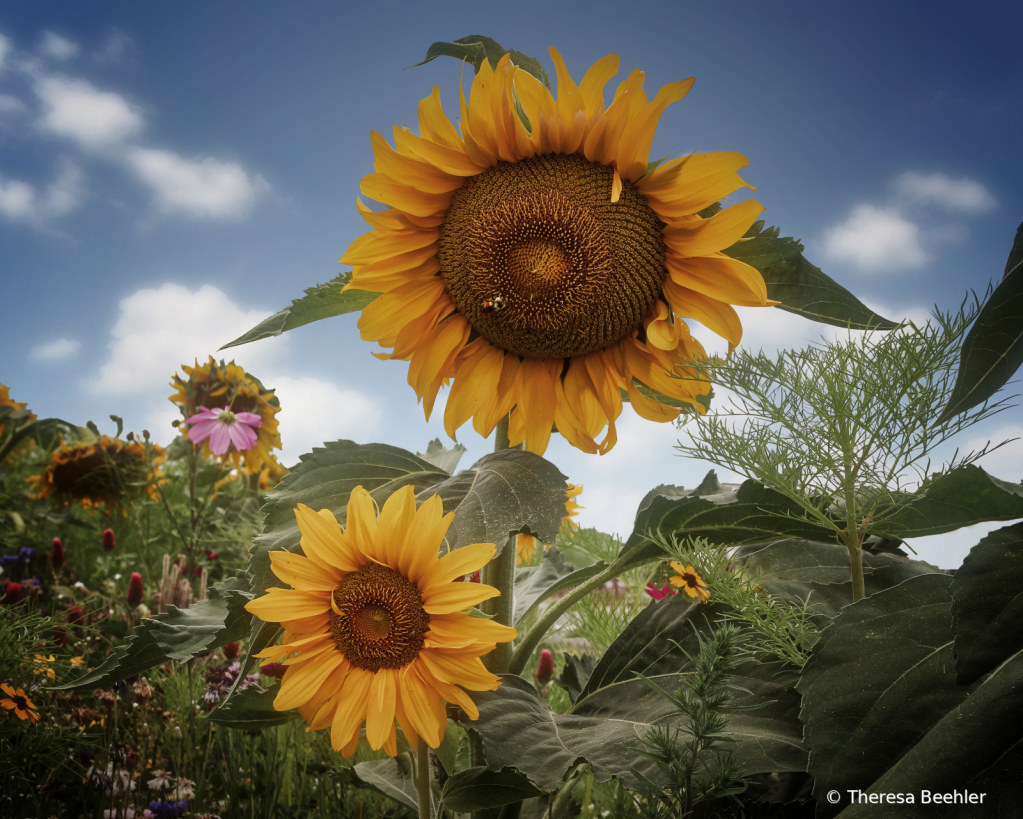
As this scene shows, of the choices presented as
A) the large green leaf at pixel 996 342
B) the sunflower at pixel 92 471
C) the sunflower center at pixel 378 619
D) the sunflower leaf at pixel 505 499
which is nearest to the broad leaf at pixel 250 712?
the sunflower center at pixel 378 619

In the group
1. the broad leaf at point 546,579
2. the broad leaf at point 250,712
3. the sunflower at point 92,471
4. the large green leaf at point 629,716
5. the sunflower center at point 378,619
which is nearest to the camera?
the large green leaf at point 629,716

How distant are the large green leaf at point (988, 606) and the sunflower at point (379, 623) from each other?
47 centimetres

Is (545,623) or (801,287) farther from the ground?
(801,287)

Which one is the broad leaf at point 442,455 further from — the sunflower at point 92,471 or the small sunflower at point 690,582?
the sunflower at point 92,471

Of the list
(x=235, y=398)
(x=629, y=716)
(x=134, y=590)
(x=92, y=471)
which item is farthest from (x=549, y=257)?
(x=92, y=471)

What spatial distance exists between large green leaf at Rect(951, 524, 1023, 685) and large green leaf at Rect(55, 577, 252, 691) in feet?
2.75

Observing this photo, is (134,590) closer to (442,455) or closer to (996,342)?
(442,455)

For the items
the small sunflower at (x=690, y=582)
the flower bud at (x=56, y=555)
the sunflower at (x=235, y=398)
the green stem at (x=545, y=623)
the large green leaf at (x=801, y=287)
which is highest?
the sunflower at (x=235, y=398)

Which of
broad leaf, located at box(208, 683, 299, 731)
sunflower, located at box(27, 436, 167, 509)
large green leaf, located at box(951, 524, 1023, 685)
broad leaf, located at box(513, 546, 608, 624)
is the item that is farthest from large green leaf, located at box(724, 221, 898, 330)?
sunflower, located at box(27, 436, 167, 509)

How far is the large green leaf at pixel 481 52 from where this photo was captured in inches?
40.6

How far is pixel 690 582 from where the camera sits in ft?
4.06

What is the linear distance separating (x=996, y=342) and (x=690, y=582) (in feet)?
2.13

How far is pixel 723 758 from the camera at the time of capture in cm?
75

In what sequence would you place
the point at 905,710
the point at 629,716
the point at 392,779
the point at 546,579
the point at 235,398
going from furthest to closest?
the point at 235,398, the point at 546,579, the point at 392,779, the point at 629,716, the point at 905,710
